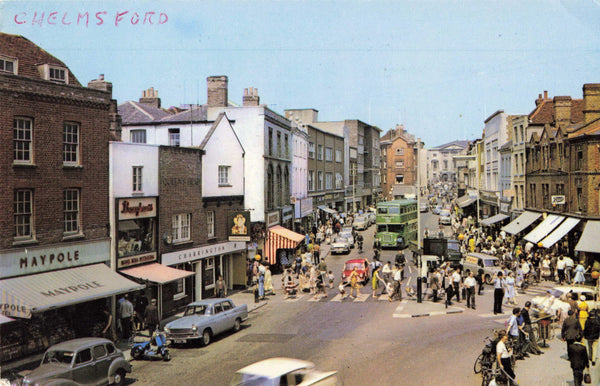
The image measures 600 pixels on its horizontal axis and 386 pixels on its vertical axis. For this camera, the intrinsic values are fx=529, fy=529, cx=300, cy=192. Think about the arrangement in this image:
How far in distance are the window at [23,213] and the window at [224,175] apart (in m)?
14.2

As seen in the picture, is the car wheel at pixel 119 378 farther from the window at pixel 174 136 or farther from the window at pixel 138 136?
the window at pixel 138 136

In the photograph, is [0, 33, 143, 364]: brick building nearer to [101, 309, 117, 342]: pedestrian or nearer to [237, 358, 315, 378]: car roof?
[101, 309, 117, 342]: pedestrian

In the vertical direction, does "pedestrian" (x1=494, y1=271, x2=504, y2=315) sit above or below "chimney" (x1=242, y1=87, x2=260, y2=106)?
Answer: below

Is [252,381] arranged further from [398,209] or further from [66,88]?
[398,209]

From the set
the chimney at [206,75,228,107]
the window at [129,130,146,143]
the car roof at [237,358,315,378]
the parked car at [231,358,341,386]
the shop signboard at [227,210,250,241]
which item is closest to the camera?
the parked car at [231,358,341,386]

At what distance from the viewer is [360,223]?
216ft

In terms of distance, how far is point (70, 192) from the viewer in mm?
20438

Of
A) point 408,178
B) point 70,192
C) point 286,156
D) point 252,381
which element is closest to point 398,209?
point 286,156

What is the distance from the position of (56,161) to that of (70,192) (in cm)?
146

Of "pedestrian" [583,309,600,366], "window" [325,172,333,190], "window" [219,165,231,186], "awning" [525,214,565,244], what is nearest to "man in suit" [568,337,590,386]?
"pedestrian" [583,309,600,366]

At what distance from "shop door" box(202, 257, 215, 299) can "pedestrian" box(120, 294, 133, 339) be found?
7821 millimetres

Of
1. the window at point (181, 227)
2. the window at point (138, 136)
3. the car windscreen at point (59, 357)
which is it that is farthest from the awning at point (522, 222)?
the car windscreen at point (59, 357)

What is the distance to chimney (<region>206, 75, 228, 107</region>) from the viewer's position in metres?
40.5

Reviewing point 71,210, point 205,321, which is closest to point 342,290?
point 205,321
